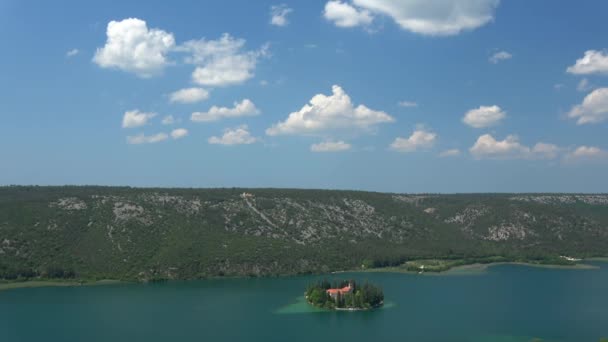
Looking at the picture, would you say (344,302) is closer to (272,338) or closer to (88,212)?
(272,338)

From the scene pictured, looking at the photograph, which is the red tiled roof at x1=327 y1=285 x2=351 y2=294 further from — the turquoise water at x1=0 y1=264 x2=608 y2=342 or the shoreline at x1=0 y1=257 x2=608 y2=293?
the shoreline at x1=0 y1=257 x2=608 y2=293

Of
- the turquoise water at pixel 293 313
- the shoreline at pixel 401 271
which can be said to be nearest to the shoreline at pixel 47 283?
the shoreline at pixel 401 271

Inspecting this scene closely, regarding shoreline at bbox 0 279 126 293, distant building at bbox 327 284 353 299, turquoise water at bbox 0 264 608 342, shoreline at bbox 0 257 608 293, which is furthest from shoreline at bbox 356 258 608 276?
shoreline at bbox 0 279 126 293

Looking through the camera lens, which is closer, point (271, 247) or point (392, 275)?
point (392, 275)

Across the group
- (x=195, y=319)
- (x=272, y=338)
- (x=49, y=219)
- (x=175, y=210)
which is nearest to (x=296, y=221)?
(x=175, y=210)

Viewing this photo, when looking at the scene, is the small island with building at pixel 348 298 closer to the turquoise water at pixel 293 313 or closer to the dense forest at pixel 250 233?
the turquoise water at pixel 293 313

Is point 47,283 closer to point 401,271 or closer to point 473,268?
point 401,271
